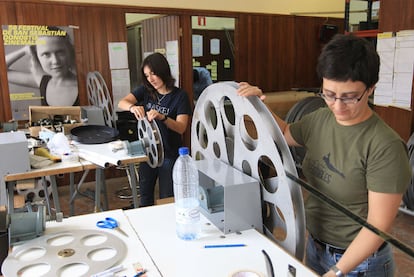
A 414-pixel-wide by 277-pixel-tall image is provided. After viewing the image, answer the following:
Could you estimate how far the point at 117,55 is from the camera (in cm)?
447

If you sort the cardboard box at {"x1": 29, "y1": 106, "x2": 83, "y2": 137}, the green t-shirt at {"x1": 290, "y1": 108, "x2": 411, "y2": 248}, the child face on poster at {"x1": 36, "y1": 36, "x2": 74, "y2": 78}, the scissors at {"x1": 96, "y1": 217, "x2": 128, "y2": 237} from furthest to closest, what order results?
the child face on poster at {"x1": 36, "y1": 36, "x2": 74, "y2": 78} < the cardboard box at {"x1": 29, "y1": 106, "x2": 83, "y2": 137} < the scissors at {"x1": 96, "y1": 217, "x2": 128, "y2": 237} < the green t-shirt at {"x1": 290, "y1": 108, "x2": 411, "y2": 248}

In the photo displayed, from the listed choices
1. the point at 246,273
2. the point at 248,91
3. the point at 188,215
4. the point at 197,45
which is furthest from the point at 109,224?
the point at 197,45

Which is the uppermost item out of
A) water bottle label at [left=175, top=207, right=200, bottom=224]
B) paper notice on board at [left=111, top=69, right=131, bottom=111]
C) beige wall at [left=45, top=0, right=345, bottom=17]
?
beige wall at [left=45, top=0, right=345, bottom=17]

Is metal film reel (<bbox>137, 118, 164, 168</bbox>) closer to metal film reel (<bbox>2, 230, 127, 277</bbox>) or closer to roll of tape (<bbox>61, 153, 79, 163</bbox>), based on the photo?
roll of tape (<bbox>61, 153, 79, 163</bbox>)

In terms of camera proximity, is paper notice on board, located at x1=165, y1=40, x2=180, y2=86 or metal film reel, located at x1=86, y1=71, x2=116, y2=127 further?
paper notice on board, located at x1=165, y1=40, x2=180, y2=86

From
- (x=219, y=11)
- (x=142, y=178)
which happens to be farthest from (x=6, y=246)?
(x=219, y=11)

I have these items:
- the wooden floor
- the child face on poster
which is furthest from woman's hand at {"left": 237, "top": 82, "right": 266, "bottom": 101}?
the child face on poster

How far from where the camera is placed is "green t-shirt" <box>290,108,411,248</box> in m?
1.10

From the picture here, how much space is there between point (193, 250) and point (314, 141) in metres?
0.57

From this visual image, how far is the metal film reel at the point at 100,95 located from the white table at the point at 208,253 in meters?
2.41

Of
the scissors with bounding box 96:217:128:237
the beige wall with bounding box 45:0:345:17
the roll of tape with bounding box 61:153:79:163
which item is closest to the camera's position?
the scissors with bounding box 96:217:128:237

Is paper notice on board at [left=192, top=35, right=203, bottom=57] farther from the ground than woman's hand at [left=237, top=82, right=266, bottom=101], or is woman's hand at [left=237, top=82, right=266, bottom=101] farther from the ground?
paper notice on board at [left=192, top=35, right=203, bottom=57]

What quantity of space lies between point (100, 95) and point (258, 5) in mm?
2619

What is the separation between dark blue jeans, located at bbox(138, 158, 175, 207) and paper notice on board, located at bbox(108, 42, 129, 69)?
2013mm
